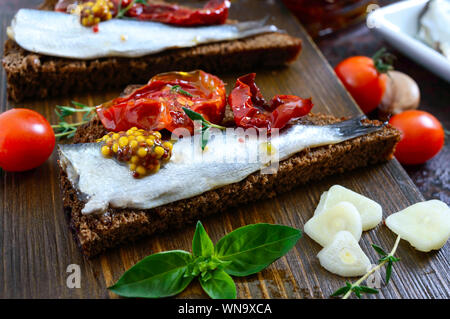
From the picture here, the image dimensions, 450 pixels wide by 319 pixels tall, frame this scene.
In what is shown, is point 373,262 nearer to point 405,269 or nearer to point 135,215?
point 405,269

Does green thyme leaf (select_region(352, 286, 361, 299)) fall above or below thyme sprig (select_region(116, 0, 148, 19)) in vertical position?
below

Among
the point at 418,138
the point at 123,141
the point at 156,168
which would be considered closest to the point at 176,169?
the point at 156,168

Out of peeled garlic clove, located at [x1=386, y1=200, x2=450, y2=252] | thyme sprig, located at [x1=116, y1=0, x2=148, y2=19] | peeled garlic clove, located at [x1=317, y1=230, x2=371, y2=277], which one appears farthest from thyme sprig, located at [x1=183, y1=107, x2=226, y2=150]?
thyme sprig, located at [x1=116, y1=0, x2=148, y2=19]

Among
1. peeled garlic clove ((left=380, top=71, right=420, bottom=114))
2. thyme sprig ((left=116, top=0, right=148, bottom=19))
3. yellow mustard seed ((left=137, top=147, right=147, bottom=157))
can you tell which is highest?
thyme sprig ((left=116, top=0, right=148, bottom=19))

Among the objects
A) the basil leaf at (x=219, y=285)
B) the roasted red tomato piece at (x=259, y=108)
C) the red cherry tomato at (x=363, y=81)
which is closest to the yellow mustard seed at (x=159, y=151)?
the roasted red tomato piece at (x=259, y=108)

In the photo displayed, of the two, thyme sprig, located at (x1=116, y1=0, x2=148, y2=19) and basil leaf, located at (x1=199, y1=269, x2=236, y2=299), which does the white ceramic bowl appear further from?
basil leaf, located at (x1=199, y1=269, x2=236, y2=299)

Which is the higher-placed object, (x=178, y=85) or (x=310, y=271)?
(x=178, y=85)

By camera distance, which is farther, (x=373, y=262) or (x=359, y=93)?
(x=359, y=93)
